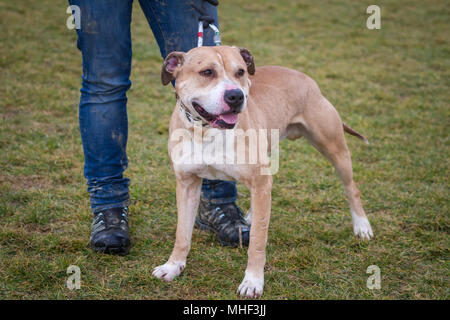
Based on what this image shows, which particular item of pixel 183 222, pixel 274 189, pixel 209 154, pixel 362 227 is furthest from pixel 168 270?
pixel 274 189

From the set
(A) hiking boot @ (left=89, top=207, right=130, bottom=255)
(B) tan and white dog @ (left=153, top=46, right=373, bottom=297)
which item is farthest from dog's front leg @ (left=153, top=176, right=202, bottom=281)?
(A) hiking boot @ (left=89, top=207, right=130, bottom=255)

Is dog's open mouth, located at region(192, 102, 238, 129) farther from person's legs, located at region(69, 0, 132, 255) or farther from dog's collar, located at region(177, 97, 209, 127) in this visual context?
person's legs, located at region(69, 0, 132, 255)

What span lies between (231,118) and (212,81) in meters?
0.26

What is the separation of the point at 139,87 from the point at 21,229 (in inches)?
154

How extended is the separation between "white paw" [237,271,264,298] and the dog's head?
3.09 ft

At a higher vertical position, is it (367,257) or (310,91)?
(310,91)

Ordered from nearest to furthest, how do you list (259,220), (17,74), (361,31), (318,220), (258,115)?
(259,220)
(258,115)
(318,220)
(17,74)
(361,31)

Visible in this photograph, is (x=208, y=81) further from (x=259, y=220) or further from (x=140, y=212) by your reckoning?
(x=140, y=212)

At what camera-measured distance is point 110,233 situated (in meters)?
3.22

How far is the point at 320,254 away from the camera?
10.8 feet

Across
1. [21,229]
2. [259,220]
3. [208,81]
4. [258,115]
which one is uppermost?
[208,81]

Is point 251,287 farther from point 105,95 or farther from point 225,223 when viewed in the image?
point 105,95
